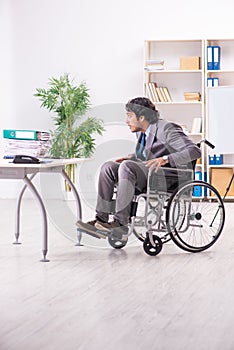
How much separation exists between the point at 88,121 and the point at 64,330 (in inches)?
218

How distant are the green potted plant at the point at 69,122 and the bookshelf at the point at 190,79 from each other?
0.73 metres

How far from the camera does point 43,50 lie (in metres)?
8.80

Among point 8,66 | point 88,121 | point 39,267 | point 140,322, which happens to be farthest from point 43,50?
point 140,322

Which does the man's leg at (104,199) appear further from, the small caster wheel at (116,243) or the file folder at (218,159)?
the file folder at (218,159)

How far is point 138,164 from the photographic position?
479cm

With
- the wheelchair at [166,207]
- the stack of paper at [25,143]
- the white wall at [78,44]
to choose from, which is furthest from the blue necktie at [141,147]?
the white wall at [78,44]

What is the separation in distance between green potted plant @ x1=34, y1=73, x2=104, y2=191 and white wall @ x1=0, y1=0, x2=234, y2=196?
32cm

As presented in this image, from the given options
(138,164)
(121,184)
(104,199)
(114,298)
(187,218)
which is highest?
(138,164)

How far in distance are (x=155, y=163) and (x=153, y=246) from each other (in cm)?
57

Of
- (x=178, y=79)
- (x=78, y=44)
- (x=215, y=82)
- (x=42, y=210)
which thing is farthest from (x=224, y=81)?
(x=42, y=210)

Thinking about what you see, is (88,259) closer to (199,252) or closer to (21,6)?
(199,252)

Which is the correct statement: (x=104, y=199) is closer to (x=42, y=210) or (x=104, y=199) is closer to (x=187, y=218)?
(x=42, y=210)

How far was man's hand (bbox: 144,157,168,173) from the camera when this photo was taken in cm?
467

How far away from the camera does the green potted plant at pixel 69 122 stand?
27.6 ft
